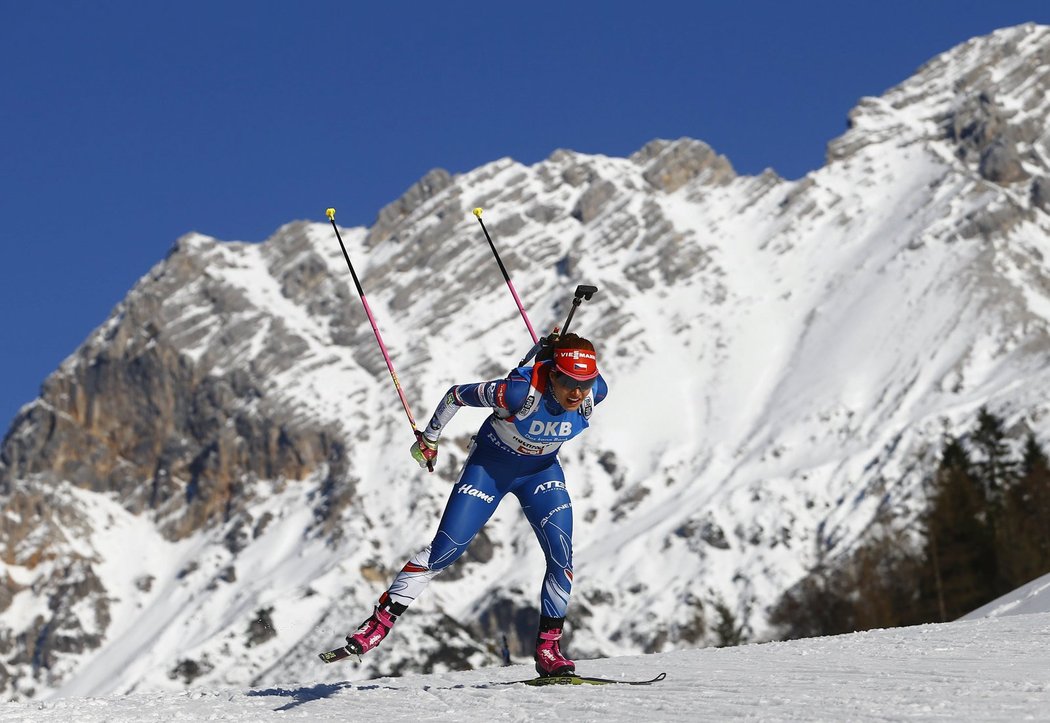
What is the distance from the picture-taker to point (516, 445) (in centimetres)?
1225

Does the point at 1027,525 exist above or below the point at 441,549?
above

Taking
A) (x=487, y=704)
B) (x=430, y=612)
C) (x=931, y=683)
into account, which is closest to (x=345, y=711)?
(x=487, y=704)

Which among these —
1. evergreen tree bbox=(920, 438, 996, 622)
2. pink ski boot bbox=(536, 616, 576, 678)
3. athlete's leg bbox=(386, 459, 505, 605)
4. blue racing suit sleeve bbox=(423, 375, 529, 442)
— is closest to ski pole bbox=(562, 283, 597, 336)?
blue racing suit sleeve bbox=(423, 375, 529, 442)

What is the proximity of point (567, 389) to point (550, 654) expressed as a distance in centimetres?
222

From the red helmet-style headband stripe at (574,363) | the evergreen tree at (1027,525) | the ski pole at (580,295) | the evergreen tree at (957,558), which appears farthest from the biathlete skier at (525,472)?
the evergreen tree at (957,558)

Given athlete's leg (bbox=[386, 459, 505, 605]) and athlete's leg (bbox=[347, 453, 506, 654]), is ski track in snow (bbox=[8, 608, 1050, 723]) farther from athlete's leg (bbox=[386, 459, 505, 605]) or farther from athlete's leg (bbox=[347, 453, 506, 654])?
athlete's leg (bbox=[386, 459, 505, 605])

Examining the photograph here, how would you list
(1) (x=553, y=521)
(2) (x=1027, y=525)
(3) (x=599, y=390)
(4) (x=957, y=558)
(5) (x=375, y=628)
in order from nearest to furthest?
(5) (x=375, y=628) → (1) (x=553, y=521) → (3) (x=599, y=390) → (4) (x=957, y=558) → (2) (x=1027, y=525)

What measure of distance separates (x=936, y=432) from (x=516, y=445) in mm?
188728

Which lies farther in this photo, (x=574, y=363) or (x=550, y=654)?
(x=550, y=654)

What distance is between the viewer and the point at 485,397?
12148 millimetres

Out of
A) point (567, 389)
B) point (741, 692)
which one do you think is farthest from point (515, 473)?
point (741, 692)

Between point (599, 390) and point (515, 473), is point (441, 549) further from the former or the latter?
point (599, 390)

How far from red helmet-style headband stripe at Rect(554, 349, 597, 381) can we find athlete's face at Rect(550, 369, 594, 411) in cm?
4

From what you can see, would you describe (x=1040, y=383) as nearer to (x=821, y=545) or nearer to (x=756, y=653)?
→ (x=821, y=545)
